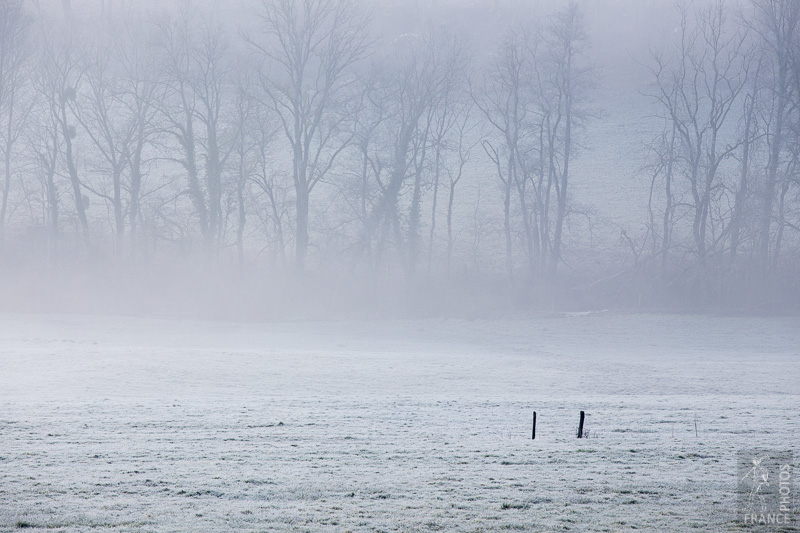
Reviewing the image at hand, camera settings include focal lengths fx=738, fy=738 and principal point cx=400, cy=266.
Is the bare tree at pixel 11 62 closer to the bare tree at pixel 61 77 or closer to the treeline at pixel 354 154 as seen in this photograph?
the treeline at pixel 354 154

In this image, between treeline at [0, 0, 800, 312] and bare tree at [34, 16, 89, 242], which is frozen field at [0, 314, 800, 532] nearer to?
treeline at [0, 0, 800, 312]

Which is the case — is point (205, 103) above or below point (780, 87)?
below

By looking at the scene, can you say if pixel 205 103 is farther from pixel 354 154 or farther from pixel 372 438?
pixel 372 438

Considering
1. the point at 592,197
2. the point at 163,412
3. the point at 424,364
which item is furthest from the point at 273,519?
the point at 592,197

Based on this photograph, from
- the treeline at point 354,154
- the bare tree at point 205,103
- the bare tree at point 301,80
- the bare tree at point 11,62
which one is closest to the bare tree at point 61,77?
the treeline at point 354,154

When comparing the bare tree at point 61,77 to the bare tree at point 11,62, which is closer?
the bare tree at point 11,62

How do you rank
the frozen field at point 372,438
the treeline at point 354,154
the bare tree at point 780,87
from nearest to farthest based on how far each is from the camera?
the frozen field at point 372,438 → the bare tree at point 780,87 → the treeline at point 354,154

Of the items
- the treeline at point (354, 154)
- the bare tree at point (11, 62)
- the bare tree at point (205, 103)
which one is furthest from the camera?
the bare tree at point (205, 103)

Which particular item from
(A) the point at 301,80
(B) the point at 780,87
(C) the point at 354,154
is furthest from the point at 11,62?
(B) the point at 780,87

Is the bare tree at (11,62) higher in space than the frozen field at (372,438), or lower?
higher

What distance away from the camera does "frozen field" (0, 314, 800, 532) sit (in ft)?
22.0

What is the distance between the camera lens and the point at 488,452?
904 cm

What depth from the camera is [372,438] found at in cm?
968

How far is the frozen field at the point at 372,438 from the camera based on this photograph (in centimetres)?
671
